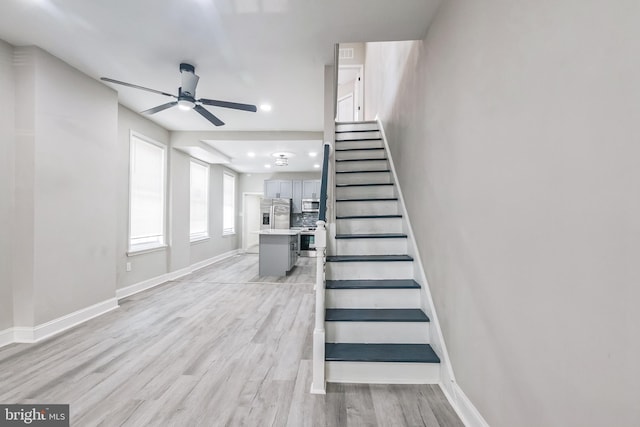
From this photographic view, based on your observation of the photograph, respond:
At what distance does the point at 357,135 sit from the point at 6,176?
430 centimetres

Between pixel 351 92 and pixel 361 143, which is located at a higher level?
pixel 351 92

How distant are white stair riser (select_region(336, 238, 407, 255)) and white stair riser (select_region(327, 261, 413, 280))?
285 mm

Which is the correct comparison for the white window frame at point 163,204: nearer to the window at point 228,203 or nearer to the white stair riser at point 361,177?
the window at point 228,203

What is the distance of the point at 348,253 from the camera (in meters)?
2.95

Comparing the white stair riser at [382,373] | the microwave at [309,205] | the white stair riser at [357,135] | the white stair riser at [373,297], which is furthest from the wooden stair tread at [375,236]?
the microwave at [309,205]

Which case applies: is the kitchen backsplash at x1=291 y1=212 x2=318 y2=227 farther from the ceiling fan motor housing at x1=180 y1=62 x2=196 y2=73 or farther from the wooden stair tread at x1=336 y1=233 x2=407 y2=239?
the ceiling fan motor housing at x1=180 y1=62 x2=196 y2=73

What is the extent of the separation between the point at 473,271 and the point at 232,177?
8.03m

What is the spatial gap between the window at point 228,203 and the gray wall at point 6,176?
533cm

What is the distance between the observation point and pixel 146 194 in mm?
4738

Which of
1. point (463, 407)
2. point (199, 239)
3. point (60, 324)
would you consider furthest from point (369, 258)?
point (199, 239)

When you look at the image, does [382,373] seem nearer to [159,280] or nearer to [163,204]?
[159,280]

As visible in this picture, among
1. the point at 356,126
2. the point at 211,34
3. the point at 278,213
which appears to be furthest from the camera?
the point at 278,213

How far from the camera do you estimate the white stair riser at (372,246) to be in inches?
114

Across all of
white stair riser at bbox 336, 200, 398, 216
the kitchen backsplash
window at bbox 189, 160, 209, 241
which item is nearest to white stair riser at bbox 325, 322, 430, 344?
white stair riser at bbox 336, 200, 398, 216
